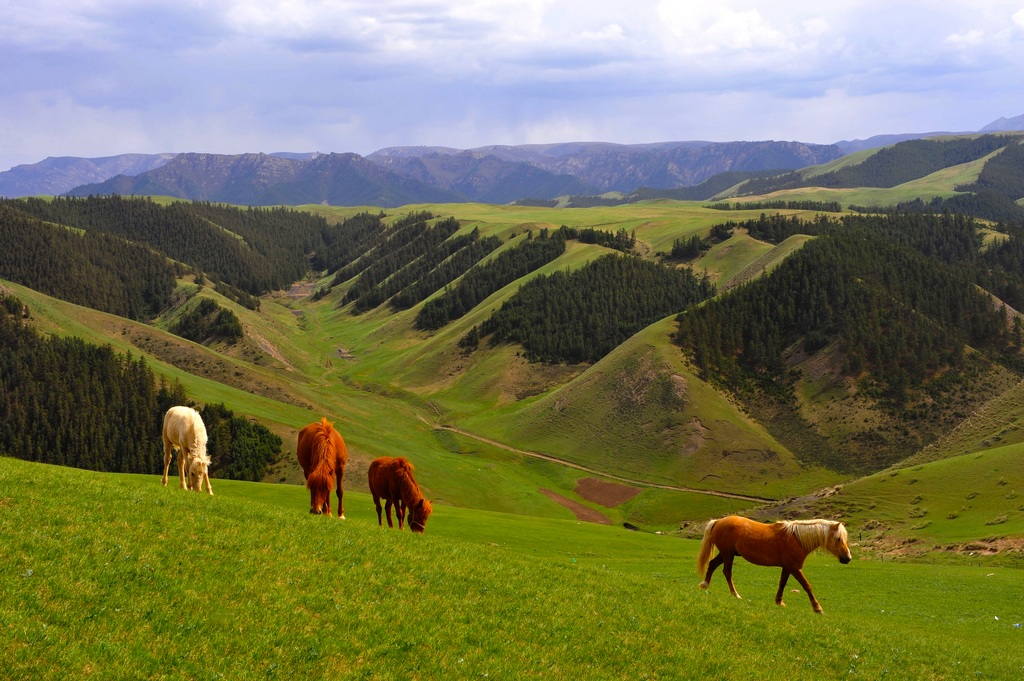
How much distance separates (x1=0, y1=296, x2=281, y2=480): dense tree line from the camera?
9731 centimetres

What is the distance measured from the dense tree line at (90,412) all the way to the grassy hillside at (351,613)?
234 feet

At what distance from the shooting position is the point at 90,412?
101 metres

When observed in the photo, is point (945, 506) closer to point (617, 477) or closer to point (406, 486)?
point (617, 477)

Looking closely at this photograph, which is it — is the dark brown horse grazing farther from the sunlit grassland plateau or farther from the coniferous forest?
the coniferous forest

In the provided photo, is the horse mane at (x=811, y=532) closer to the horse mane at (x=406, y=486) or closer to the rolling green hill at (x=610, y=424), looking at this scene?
the horse mane at (x=406, y=486)

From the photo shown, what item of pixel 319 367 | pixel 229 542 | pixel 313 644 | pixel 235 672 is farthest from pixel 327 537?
pixel 319 367

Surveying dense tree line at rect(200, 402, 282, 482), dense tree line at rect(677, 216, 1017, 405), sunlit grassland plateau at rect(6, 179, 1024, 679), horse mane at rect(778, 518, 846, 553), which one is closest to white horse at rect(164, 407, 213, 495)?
sunlit grassland plateau at rect(6, 179, 1024, 679)

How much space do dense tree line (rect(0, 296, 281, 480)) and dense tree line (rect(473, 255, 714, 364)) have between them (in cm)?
8116

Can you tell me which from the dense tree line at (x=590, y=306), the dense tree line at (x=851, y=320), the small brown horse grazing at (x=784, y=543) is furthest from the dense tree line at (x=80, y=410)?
the small brown horse grazing at (x=784, y=543)

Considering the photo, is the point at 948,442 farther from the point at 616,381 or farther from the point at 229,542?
the point at 229,542

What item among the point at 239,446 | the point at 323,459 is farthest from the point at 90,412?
the point at 323,459

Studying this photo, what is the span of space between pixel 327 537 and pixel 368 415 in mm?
109504

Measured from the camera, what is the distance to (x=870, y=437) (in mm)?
107938

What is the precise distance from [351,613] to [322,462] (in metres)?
9.86
